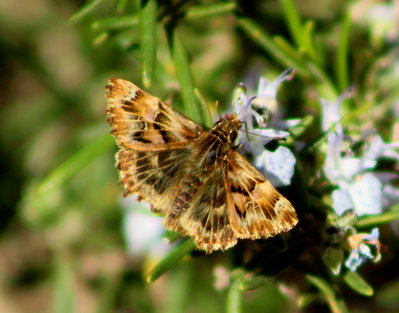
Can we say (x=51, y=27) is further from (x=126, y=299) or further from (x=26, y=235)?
(x=126, y=299)

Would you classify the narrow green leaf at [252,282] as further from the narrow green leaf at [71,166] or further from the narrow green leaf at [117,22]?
the narrow green leaf at [117,22]

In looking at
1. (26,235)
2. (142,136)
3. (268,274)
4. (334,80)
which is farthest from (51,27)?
(268,274)

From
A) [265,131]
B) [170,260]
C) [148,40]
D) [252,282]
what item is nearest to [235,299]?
[252,282]

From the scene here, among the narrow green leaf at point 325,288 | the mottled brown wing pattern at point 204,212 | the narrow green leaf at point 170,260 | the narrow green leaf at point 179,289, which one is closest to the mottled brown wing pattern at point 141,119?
the mottled brown wing pattern at point 204,212

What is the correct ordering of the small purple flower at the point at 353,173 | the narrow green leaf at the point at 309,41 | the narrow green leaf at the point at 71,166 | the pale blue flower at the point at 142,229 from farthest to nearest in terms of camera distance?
the pale blue flower at the point at 142,229
the narrow green leaf at the point at 309,41
the narrow green leaf at the point at 71,166
the small purple flower at the point at 353,173

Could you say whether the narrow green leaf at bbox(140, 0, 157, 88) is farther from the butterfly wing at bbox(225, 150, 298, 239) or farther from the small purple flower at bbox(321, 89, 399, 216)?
the small purple flower at bbox(321, 89, 399, 216)

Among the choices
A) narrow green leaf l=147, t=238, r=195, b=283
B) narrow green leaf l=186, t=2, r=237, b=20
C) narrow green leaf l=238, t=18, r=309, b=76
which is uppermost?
narrow green leaf l=186, t=2, r=237, b=20

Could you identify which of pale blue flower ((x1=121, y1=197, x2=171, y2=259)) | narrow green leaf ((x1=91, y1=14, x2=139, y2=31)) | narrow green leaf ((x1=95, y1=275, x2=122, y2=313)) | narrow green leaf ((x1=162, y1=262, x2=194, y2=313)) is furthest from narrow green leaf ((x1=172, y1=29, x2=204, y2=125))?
narrow green leaf ((x1=95, y1=275, x2=122, y2=313))
